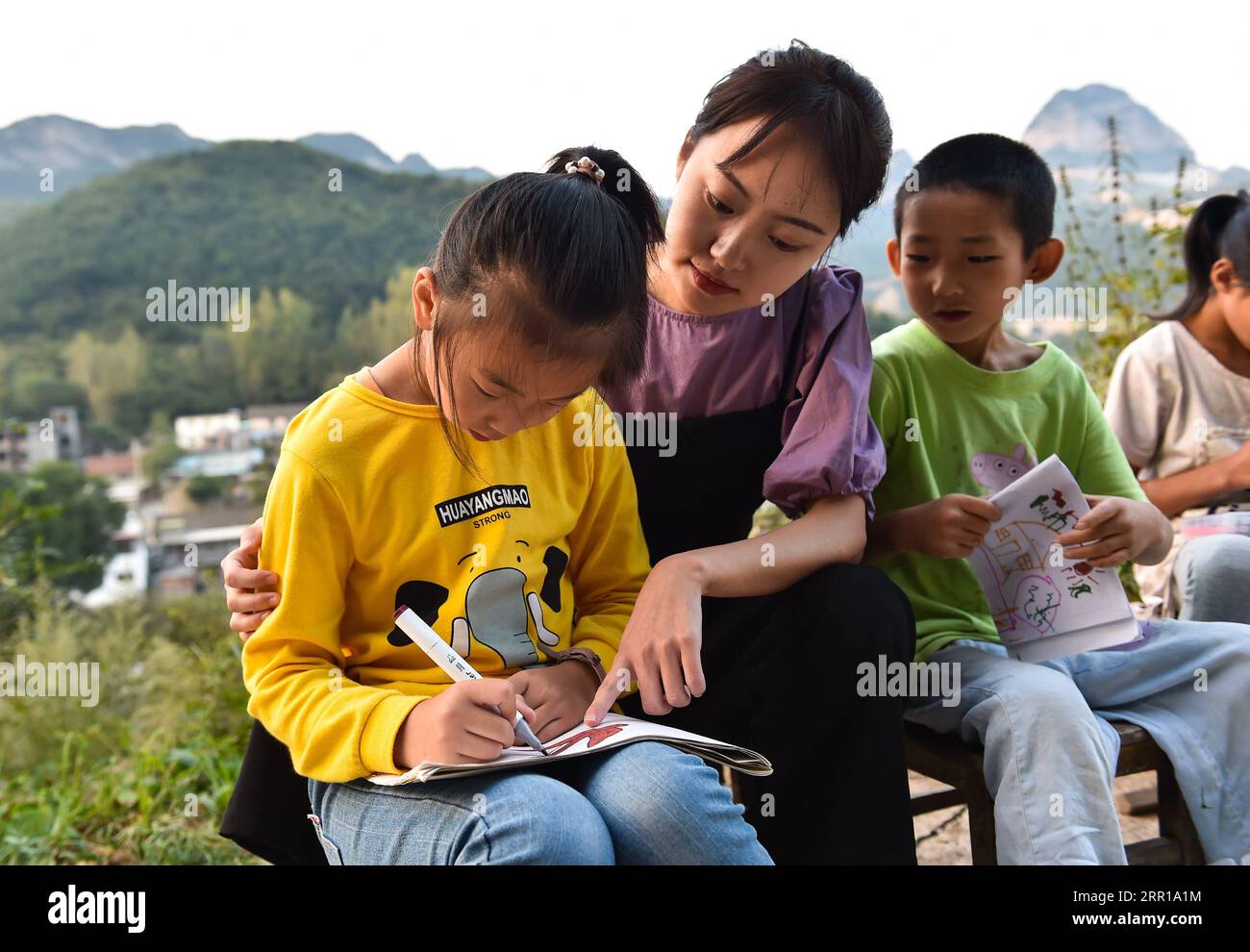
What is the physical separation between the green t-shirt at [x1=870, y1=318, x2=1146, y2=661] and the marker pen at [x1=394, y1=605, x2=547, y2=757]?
86 centimetres

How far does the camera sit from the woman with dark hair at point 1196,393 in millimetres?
2336

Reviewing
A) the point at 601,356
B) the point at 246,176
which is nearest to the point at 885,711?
the point at 601,356

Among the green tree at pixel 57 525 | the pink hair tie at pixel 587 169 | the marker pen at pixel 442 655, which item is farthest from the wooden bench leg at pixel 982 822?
the green tree at pixel 57 525

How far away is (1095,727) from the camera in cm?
170

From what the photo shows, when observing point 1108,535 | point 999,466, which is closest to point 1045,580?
point 1108,535

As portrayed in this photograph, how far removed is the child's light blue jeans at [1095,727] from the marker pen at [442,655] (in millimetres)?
751

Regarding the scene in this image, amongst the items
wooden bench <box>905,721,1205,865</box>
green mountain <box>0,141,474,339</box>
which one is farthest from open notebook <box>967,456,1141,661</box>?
green mountain <box>0,141,474,339</box>

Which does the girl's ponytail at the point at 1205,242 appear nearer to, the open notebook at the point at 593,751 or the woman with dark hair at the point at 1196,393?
the woman with dark hair at the point at 1196,393

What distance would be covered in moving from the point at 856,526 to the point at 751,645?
254 mm

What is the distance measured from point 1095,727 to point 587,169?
1146 mm

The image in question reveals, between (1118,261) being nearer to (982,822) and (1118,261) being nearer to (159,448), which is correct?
(982,822)

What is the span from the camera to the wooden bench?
178 centimetres

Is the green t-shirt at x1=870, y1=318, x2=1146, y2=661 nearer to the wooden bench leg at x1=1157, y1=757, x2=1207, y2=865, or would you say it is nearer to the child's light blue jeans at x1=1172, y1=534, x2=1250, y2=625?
the child's light blue jeans at x1=1172, y1=534, x2=1250, y2=625
